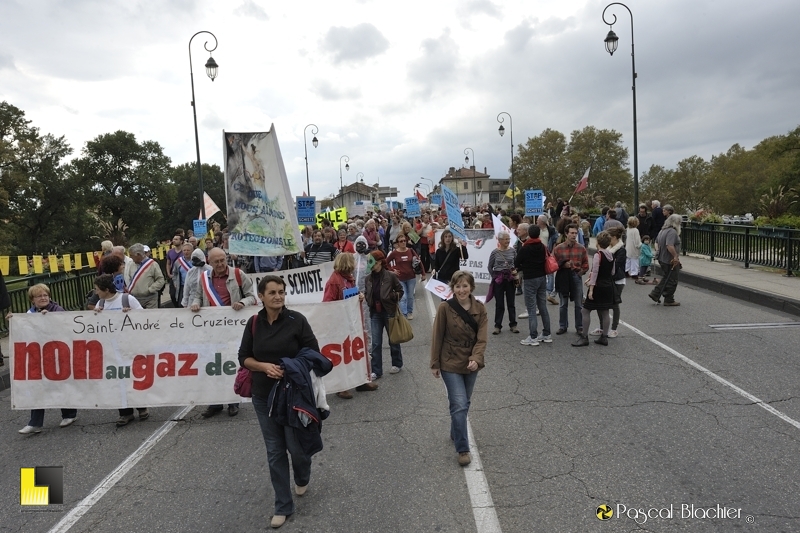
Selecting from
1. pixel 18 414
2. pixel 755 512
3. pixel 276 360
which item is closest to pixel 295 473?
pixel 276 360

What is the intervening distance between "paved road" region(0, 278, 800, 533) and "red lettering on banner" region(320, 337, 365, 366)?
0.46m

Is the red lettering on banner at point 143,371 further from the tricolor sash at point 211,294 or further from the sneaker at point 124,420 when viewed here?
the tricolor sash at point 211,294

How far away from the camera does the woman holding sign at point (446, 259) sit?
10.0 metres

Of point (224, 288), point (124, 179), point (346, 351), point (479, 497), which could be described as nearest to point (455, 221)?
point (346, 351)

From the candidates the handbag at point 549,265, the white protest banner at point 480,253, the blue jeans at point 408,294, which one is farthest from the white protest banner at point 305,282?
the white protest banner at point 480,253

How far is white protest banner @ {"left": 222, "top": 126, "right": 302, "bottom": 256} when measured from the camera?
7.66 m

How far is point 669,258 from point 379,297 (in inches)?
265

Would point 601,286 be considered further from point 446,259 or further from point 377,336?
point 377,336

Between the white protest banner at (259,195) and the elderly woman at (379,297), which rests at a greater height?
the white protest banner at (259,195)

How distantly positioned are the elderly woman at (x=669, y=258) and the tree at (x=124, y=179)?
66.9 meters

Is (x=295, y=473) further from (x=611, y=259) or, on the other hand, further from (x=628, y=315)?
(x=628, y=315)

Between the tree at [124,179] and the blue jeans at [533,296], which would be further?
the tree at [124,179]

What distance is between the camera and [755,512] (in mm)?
3826

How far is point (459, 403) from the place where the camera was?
486cm
